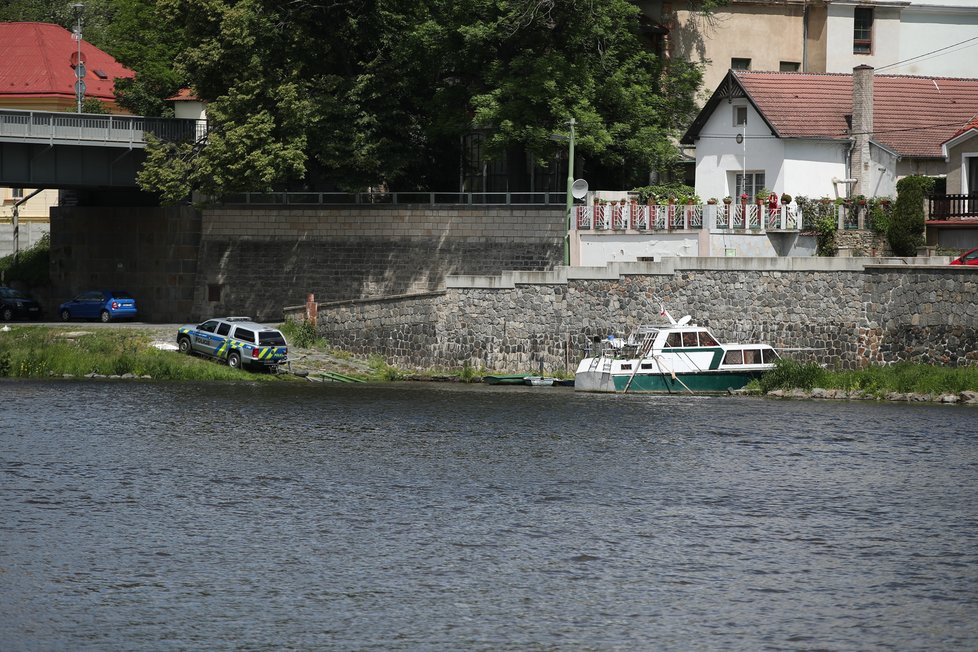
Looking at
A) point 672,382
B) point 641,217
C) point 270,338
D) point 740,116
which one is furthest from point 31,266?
point 672,382

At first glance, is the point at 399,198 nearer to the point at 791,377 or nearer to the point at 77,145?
the point at 77,145

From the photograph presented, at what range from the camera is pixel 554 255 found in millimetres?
54812

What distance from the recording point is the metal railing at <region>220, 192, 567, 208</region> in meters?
56.4

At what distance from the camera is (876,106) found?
55094 millimetres

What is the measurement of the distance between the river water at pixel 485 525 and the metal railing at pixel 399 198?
49.2ft

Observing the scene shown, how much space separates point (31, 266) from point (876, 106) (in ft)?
132

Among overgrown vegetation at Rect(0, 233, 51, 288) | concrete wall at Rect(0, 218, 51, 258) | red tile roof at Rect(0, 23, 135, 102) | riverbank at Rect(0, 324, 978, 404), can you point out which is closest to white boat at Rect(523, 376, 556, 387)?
riverbank at Rect(0, 324, 978, 404)

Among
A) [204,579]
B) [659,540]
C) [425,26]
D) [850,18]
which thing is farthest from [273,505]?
[850,18]

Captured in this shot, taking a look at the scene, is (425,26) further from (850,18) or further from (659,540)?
(659,540)

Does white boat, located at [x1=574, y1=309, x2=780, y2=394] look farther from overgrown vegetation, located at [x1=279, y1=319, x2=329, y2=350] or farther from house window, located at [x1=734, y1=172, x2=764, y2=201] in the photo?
house window, located at [x1=734, y1=172, x2=764, y2=201]

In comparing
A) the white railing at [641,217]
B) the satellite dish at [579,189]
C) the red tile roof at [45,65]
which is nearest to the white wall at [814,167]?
the white railing at [641,217]

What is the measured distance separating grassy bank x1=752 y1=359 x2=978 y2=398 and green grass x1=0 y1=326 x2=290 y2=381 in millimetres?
15583

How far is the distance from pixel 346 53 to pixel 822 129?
1786cm

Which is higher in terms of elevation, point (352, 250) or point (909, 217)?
point (909, 217)
